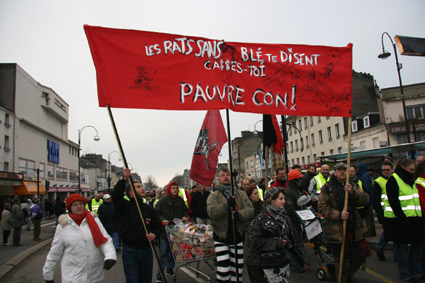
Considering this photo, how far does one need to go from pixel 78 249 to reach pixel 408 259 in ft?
17.7

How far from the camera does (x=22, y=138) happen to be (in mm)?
40938

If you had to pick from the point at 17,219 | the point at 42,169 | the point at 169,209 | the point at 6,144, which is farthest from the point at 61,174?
the point at 169,209

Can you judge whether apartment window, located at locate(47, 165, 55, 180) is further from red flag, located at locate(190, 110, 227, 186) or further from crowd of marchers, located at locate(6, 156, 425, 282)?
red flag, located at locate(190, 110, 227, 186)

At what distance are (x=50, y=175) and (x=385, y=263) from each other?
52735 millimetres

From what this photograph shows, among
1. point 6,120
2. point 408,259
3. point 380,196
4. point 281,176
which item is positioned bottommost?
point 408,259

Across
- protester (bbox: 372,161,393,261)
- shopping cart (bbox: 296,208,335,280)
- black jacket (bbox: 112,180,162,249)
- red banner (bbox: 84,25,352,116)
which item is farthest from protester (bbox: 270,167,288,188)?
black jacket (bbox: 112,180,162,249)

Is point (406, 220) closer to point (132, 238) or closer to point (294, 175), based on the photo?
point (294, 175)

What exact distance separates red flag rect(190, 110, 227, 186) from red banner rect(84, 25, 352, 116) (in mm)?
1815

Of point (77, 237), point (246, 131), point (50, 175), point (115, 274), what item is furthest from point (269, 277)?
point (246, 131)

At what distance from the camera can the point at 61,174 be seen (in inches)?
2218

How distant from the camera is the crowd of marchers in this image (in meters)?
3.91

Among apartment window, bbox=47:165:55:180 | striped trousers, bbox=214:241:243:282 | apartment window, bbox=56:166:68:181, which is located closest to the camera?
striped trousers, bbox=214:241:243:282

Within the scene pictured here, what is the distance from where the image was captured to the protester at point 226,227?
4727mm

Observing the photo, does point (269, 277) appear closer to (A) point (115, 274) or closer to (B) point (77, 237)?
(B) point (77, 237)
